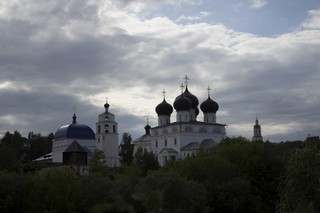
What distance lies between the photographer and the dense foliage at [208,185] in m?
25.9

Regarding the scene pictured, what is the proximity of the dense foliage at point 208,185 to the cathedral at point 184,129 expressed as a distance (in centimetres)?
4619

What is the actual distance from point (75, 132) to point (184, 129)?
1957cm

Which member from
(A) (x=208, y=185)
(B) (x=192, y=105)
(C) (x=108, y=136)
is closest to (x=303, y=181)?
(A) (x=208, y=185)

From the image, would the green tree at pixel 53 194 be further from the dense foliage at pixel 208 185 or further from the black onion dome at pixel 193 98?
the black onion dome at pixel 193 98

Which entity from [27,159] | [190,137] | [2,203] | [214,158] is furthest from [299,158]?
[27,159]

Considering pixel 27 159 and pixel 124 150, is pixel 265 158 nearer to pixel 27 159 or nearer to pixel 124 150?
pixel 124 150

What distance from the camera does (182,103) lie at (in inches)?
3605

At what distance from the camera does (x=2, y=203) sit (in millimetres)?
30828

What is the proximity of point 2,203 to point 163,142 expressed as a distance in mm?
64747

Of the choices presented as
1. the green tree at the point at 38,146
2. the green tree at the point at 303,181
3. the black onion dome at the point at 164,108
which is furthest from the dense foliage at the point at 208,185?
the green tree at the point at 38,146

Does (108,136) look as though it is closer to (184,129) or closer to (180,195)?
(184,129)

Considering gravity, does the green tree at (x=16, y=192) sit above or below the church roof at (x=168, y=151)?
below

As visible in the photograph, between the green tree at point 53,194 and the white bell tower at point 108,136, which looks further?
the white bell tower at point 108,136

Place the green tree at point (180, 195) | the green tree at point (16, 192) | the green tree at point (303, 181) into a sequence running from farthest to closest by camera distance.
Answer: the green tree at point (16, 192) < the green tree at point (180, 195) < the green tree at point (303, 181)
